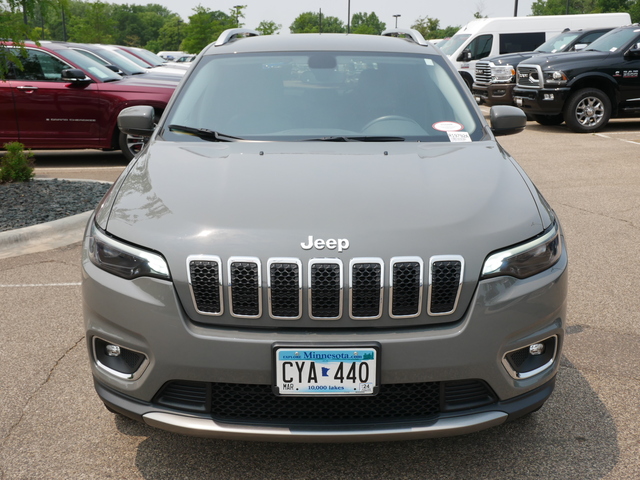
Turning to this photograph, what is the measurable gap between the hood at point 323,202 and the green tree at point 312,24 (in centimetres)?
7612

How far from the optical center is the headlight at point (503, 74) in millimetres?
17406

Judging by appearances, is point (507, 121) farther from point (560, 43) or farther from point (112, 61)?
point (560, 43)

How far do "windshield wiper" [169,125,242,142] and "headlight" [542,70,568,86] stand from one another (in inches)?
453

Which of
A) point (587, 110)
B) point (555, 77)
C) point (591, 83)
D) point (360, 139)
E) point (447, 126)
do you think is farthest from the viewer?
point (587, 110)

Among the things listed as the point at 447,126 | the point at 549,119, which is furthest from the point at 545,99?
the point at 447,126

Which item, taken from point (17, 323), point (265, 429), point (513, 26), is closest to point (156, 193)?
point (265, 429)

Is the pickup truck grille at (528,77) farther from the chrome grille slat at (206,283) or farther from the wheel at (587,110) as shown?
the chrome grille slat at (206,283)

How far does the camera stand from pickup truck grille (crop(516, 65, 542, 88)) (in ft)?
46.0

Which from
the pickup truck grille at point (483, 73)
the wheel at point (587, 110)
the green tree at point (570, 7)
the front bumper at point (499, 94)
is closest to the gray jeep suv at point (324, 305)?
the wheel at point (587, 110)

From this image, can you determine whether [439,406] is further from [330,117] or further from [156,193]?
[330,117]

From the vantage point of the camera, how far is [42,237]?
6.05m

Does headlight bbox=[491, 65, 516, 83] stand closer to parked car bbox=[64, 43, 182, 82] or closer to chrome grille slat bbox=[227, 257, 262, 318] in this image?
parked car bbox=[64, 43, 182, 82]

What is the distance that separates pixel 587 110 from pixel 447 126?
37.6 feet

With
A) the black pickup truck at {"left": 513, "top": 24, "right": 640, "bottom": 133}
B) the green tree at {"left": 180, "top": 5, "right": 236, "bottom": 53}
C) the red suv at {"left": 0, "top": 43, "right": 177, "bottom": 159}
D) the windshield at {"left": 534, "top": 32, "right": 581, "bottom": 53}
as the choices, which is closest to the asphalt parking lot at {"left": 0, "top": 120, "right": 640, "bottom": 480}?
the red suv at {"left": 0, "top": 43, "right": 177, "bottom": 159}
